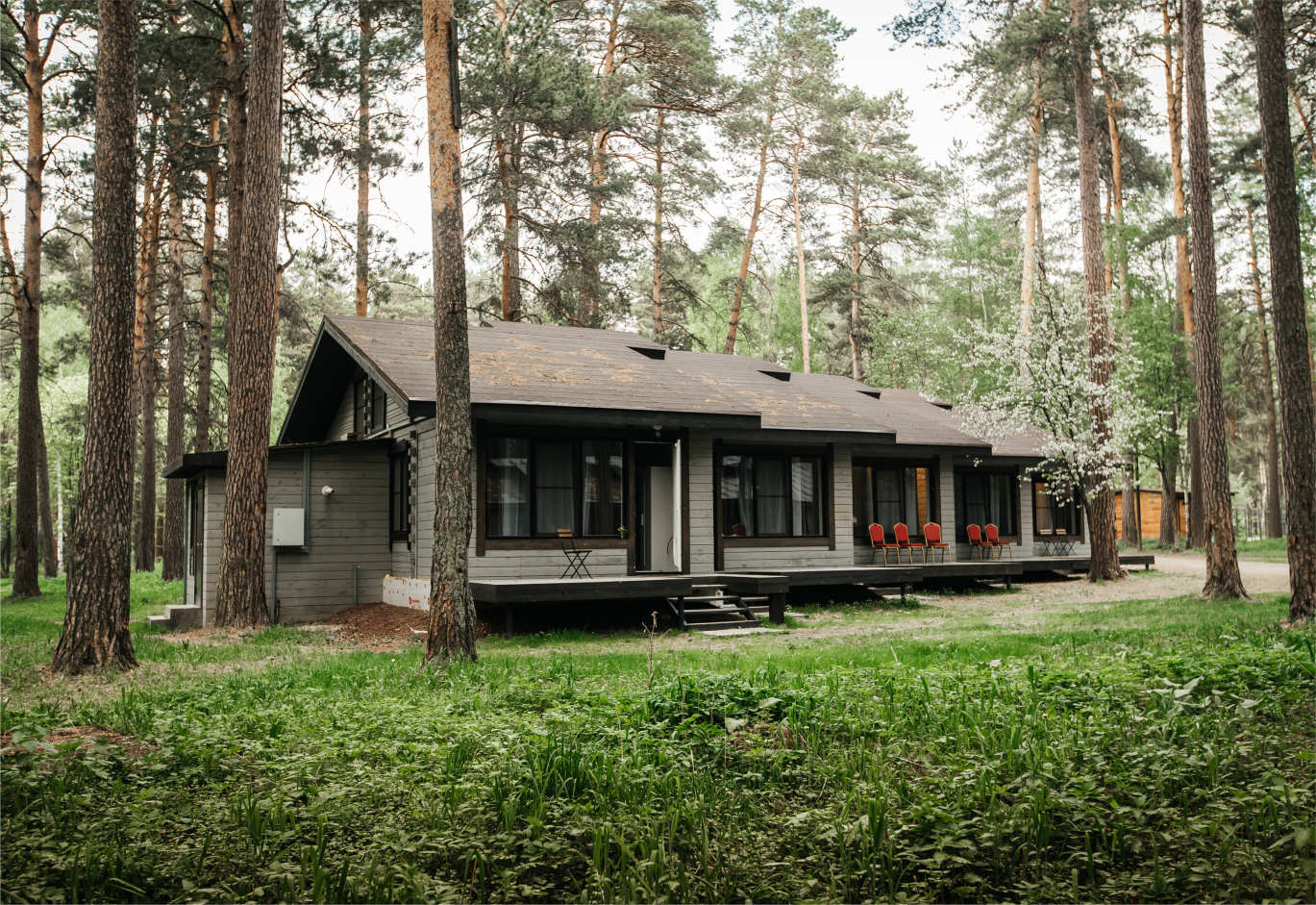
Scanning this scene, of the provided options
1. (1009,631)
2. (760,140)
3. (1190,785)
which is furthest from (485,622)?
(760,140)

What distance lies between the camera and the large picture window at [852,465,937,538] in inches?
760

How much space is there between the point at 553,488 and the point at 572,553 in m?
1.03

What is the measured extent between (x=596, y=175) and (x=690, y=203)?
4629mm

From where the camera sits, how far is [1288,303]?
1064cm

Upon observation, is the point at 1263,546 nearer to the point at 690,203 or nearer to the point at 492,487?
the point at 690,203

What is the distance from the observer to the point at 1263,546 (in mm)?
28672

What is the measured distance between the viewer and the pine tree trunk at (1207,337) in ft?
42.0

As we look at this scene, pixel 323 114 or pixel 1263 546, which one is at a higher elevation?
pixel 323 114

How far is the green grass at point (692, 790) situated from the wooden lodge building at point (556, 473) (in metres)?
6.42

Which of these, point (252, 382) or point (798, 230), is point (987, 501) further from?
point (252, 382)

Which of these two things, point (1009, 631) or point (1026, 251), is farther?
point (1026, 251)

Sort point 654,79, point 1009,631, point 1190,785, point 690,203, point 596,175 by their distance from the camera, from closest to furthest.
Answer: point 1190,785, point 1009,631, point 596,175, point 654,79, point 690,203

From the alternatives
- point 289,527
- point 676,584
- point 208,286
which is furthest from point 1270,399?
point 208,286

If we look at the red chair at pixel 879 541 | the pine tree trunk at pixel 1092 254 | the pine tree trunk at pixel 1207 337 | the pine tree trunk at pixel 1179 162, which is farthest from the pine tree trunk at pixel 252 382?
the pine tree trunk at pixel 1179 162
